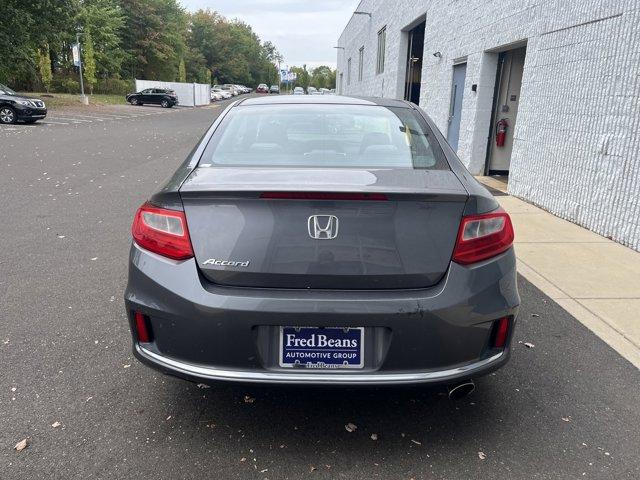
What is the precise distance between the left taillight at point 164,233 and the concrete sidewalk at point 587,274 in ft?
9.27

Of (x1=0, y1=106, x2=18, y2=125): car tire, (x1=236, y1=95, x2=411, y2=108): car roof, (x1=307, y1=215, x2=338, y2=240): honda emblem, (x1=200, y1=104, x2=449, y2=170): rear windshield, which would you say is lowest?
(x1=0, y1=106, x2=18, y2=125): car tire

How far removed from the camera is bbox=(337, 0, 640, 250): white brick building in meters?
5.97

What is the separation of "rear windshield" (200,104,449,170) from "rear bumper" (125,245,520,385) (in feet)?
2.27

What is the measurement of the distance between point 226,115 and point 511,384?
7.57ft

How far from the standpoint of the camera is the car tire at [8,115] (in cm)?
1933

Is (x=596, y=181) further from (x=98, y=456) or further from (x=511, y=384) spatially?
(x=98, y=456)

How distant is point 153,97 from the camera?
137 feet

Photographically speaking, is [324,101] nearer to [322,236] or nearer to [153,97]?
[322,236]

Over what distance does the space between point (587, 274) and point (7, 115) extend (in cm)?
2074

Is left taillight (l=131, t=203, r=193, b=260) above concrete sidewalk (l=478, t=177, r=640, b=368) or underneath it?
above

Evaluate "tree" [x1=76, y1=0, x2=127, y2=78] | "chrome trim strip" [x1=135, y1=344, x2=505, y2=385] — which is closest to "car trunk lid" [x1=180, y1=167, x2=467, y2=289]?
"chrome trim strip" [x1=135, y1=344, x2=505, y2=385]

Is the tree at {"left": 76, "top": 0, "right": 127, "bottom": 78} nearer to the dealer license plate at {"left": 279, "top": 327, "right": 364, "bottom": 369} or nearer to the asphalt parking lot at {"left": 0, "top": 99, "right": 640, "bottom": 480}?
the asphalt parking lot at {"left": 0, "top": 99, "right": 640, "bottom": 480}

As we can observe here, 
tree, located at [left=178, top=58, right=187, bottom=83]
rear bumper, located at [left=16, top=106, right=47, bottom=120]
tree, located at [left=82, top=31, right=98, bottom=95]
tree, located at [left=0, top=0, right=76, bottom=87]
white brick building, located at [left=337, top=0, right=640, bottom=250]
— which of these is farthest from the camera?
tree, located at [left=178, top=58, right=187, bottom=83]

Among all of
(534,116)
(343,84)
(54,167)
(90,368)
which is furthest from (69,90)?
(90,368)
